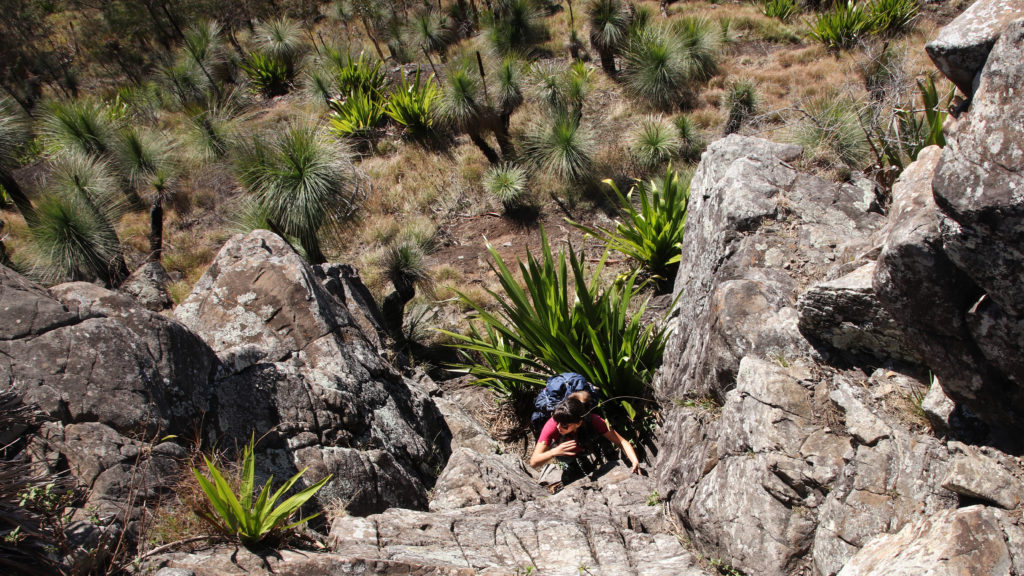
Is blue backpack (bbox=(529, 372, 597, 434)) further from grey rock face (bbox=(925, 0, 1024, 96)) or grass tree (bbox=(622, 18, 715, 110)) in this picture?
grass tree (bbox=(622, 18, 715, 110))

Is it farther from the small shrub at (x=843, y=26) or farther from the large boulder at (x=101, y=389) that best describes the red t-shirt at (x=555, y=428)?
the small shrub at (x=843, y=26)

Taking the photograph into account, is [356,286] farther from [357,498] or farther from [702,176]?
[702,176]

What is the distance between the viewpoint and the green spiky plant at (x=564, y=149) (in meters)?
9.09

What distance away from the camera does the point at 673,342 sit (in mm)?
4602

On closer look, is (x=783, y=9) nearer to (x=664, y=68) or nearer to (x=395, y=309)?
(x=664, y=68)

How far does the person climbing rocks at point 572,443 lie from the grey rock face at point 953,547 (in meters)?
2.07

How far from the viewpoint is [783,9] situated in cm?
1209

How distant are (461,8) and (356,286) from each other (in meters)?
10.4

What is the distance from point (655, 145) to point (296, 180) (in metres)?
5.39

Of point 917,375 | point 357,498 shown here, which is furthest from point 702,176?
point 357,498

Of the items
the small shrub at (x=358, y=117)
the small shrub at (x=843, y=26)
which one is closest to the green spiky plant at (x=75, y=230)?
the small shrub at (x=358, y=117)

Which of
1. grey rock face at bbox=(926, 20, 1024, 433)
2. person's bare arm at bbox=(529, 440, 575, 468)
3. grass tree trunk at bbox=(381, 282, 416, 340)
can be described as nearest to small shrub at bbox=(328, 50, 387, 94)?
grass tree trunk at bbox=(381, 282, 416, 340)

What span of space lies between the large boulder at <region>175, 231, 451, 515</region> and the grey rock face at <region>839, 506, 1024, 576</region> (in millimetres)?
2554

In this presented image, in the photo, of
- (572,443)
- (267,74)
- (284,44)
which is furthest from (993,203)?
(284,44)
